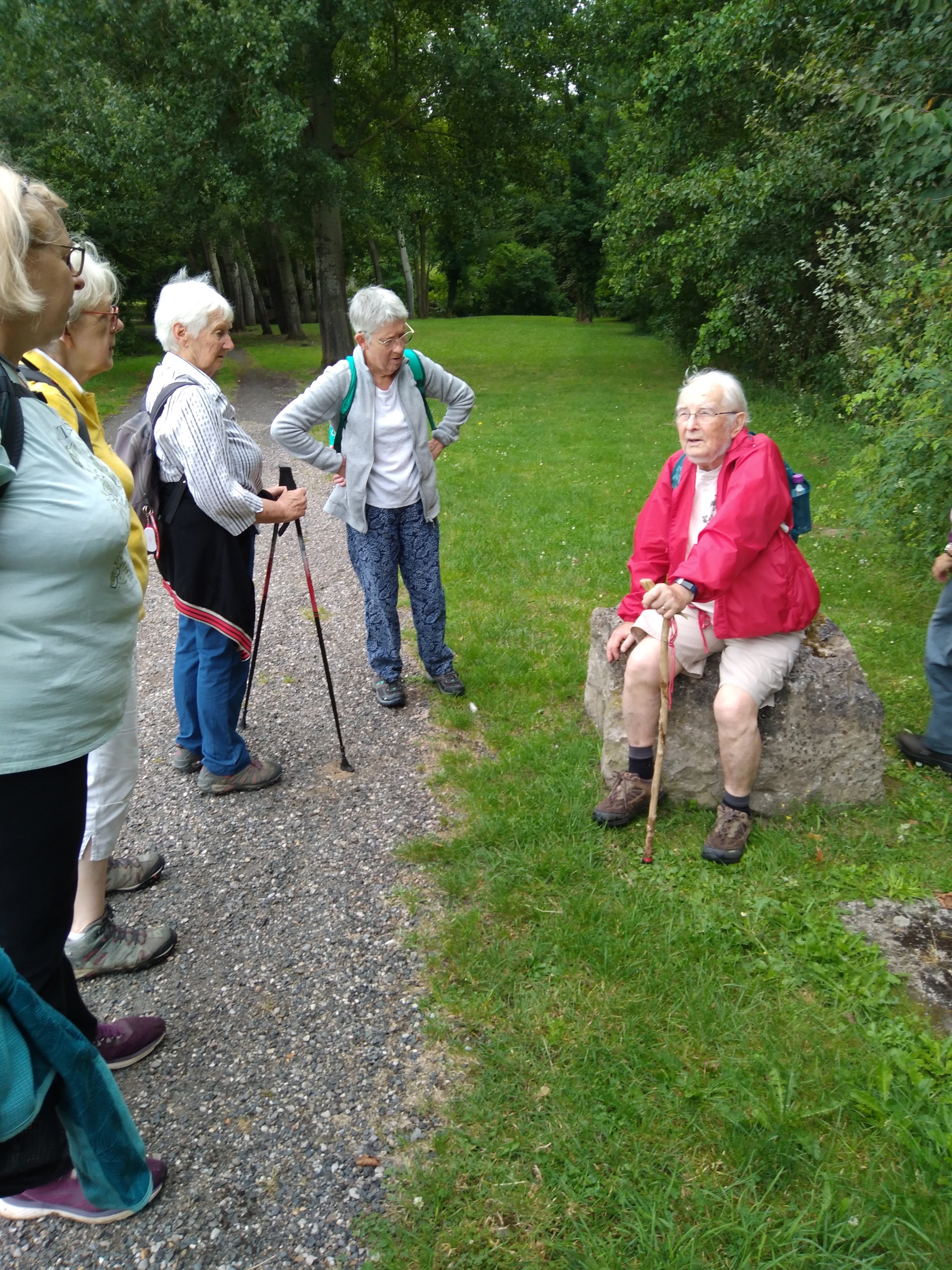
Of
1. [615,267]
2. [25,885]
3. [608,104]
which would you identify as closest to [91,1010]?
[25,885]

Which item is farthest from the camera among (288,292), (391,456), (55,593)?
(288,292)

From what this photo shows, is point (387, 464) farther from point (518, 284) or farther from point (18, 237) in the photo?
point (518, 284)

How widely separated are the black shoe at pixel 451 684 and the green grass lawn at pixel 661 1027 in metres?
0.09

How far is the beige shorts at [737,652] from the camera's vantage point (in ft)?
11.5

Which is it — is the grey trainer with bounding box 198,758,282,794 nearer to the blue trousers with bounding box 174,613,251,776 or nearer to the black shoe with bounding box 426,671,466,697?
the blue trousers with bounding box 174,613,251,776

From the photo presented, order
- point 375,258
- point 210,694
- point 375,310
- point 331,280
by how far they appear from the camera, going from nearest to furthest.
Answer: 1. point 210,694
2. point 375,310
3. point 331,280
4. point 375,258

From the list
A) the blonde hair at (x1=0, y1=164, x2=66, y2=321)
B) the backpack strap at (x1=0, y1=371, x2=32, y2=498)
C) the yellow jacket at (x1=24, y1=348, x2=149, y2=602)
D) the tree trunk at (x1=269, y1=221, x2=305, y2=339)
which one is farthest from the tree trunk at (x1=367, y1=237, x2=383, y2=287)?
the backpack strap at (x1=0, y1=371, x2=32, y2=498)

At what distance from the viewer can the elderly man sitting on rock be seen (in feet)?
11.1

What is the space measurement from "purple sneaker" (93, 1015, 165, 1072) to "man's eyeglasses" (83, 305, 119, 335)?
7.48ft

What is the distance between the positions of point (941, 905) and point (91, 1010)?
10.3 ft

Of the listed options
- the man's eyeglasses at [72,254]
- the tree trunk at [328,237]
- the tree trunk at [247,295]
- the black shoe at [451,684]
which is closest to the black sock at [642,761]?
the black shoe at [451,684]

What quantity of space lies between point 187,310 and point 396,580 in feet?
6.17

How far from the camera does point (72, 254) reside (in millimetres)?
2154

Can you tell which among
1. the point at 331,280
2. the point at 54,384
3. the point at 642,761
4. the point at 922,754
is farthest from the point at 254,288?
the point at 54,384
